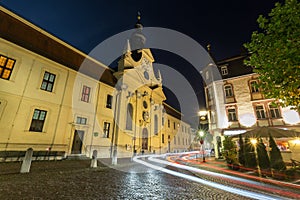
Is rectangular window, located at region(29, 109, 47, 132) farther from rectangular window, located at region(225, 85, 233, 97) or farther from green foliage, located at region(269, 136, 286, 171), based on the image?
rectangular window, located at region(225, 85, 233, 97)

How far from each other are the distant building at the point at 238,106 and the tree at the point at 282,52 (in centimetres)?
902

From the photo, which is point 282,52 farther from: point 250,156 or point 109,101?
point 109,101

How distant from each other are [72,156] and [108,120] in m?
6.38

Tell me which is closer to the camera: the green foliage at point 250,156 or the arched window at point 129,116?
the green foliage at point 250,156

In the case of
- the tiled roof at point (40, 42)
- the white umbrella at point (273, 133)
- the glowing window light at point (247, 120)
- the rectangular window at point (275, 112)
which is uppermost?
the tiled roof at point (40, 42)

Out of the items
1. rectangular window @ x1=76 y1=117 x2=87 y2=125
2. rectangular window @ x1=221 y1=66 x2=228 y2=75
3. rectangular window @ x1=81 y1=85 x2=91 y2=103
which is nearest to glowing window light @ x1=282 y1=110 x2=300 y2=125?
rectangular window @ x1=221 y1=66 x2=228 y2=75

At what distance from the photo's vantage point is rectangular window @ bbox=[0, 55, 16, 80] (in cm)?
1169

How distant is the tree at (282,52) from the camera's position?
25.7 ft

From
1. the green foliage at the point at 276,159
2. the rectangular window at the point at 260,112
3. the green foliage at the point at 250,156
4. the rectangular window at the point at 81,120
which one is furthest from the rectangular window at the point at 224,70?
the rectangular window at the point at 81,120

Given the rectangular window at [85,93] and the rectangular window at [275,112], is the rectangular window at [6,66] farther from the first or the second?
the rectangular window at [275,112]

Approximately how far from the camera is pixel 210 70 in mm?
21828

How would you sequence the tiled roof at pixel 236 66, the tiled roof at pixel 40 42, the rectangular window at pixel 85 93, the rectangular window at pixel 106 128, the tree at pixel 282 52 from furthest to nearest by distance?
the tiled roof at pixel 236 66
the rectangular window at pixel 106 128
the rectangular window at pixel 85 93
the tiled roof at pixel 40 42
the tree at pixel 282 52

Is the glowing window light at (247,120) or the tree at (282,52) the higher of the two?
the tree at (282,52)

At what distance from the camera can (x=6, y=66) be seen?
39.1 feet
